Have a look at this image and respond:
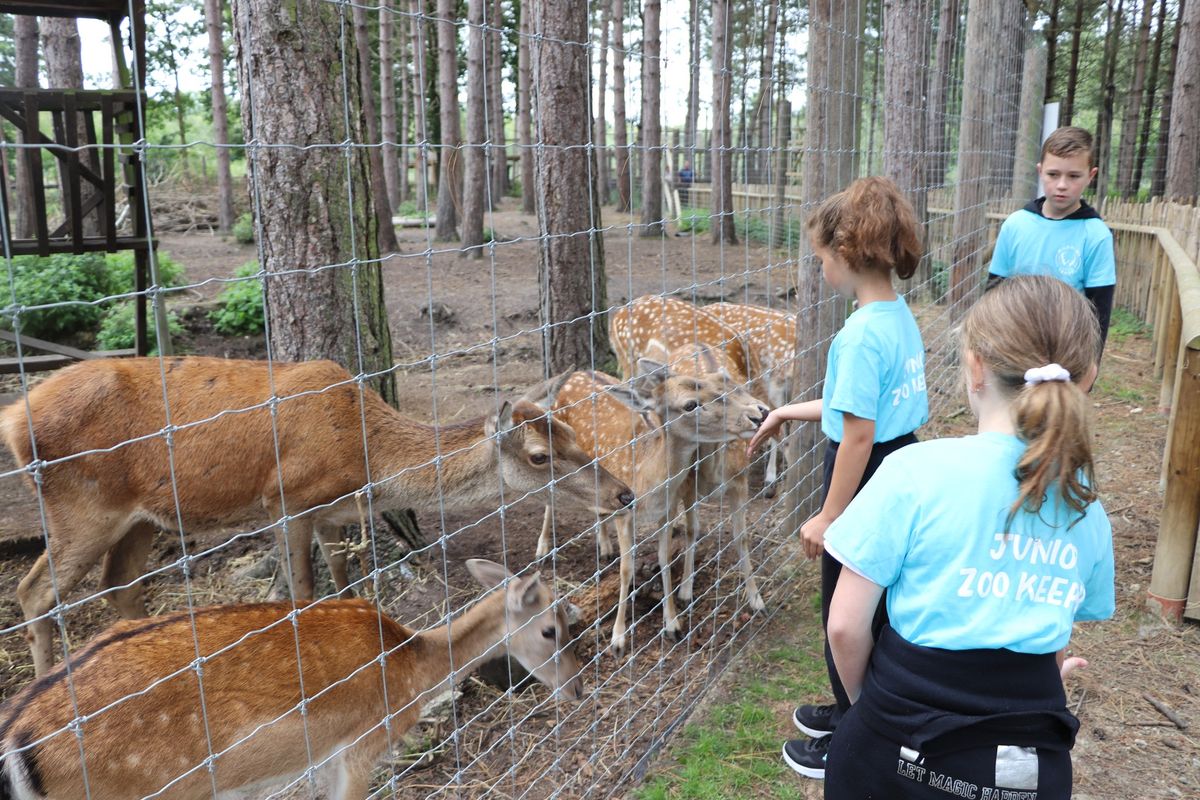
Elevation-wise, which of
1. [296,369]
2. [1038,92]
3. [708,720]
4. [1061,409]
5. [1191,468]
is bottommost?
[708,720]

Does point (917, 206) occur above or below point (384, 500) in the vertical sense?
above

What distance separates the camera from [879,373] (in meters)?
2.89

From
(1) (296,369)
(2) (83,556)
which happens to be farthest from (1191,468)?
(2) (83,556)

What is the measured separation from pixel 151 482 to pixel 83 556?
403 mm

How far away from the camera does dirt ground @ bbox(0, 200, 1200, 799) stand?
3553mm

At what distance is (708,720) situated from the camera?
3.88m

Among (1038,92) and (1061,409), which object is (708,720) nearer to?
(1061,409)

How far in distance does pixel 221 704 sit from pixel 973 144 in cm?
790

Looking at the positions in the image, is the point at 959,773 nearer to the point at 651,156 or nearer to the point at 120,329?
the point at 120,329

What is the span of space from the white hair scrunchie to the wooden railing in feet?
10.1

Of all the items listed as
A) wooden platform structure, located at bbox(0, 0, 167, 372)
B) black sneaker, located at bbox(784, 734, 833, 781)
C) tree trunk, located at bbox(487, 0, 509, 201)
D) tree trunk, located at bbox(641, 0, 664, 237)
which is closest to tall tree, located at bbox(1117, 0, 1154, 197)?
tree trunk, located at bbox(641, 0, 664, 237)

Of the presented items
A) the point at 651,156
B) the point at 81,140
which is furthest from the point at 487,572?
the point at 651,156

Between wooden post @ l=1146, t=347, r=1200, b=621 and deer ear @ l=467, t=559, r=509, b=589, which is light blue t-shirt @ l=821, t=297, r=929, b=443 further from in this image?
wooden post @ l=1146, t=347, r=1200, b=621

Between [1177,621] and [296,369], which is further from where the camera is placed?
[1177,621]
